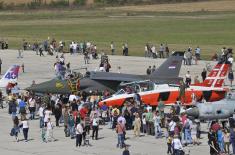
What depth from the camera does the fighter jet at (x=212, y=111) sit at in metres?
29.8

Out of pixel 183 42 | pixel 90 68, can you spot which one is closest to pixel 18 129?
pixel 90 68

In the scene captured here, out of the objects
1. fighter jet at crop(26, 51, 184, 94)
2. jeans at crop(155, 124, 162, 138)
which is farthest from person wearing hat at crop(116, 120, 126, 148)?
fighter jet at crop(26, 51, 184, 94)

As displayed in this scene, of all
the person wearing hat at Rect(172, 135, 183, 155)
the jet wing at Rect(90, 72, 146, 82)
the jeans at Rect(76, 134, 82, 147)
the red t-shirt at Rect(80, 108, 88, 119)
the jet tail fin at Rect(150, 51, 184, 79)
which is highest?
the jet tail fin at Rect(150, 51, 184, 79)

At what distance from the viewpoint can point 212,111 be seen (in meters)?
29.8

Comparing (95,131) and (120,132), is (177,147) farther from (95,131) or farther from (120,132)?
(95,131)

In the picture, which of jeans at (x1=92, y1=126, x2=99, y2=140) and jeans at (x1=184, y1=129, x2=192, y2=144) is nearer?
jeans at (x1=184, y1=129, x2=192, y2=144)

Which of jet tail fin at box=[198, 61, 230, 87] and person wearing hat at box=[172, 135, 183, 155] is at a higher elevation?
jet tail fin at box=[198, 61, 230, 87]

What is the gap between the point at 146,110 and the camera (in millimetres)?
30719

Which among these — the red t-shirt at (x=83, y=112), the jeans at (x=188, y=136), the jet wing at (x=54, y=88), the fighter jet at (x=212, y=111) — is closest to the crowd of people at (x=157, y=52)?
the jet wing at (x=54, y=88)

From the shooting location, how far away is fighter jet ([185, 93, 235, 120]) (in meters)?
29.8

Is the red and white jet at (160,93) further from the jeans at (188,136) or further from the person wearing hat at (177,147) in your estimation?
the person wearing hat at (177,147)

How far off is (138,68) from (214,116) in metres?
28.9

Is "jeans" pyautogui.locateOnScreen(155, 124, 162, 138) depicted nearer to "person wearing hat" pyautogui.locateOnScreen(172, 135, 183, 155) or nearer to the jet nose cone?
the jet nose cone

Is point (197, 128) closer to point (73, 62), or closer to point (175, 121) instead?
point (175, 121)
